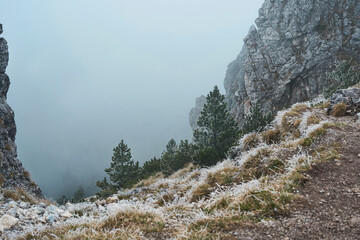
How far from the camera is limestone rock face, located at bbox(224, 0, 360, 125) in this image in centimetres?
6312

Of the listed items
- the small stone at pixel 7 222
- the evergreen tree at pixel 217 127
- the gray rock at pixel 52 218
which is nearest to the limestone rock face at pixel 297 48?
the evergreen tree at pixel 217 127

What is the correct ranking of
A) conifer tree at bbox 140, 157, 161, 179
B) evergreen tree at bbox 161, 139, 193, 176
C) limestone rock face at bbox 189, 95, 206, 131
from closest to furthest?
1. evergreen tree at bbox 161, 139, 193, 176
2. conifer tree at bbox 140, 157, 161, 179
3. limestone rock face at bbox 189, 95, 206, 131

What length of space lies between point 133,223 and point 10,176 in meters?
19.1

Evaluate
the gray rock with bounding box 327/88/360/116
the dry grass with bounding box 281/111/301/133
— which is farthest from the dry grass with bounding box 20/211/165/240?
the gray rock with bounding box 327/88/360/116

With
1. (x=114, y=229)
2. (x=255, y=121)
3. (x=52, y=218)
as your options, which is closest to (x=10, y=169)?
(x=52, y=218)

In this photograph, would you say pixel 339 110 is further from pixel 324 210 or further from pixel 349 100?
pixel 324 210

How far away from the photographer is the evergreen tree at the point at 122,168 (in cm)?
3469

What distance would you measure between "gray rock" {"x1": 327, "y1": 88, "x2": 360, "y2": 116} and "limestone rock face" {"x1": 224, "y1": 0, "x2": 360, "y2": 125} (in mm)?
56447

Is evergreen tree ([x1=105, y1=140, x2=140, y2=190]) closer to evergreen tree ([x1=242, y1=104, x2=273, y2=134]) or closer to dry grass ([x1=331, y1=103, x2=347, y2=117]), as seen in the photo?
evergreen tree ([x1=242, y1=104, x2=273, y2=134])

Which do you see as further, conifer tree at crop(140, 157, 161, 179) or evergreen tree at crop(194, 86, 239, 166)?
conifer tree at crop(140, 157, 161, 179)

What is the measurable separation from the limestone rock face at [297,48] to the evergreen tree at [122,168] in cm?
4794

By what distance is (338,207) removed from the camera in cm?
429

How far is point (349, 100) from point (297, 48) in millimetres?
65346

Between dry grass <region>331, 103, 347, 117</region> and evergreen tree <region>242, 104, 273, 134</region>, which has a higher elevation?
evergreen tree <region>242, 104, 273, 134</region>
